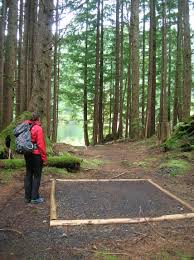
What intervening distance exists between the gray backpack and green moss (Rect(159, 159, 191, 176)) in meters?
4.58

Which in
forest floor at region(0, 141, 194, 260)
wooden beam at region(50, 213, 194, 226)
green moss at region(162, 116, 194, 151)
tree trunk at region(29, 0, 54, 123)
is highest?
tree trunk at region(29, 0, 54, 123)

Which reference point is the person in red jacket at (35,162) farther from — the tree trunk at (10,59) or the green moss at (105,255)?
the tree trunk at (10,59)

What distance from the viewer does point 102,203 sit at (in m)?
6.68

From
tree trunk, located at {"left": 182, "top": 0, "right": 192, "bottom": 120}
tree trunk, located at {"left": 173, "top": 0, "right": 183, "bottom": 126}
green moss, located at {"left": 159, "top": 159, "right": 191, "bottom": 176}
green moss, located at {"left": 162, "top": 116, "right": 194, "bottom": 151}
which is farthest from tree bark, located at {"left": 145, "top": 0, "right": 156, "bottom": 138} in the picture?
green moss, located at {"left": 159, "top": 159, "right": 191, "bottom": 176}

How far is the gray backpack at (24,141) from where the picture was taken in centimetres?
640

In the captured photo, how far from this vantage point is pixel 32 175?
6754mm

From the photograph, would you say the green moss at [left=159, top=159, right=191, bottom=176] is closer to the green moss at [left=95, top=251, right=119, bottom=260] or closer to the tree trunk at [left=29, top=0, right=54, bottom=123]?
the tree trunk at [left=29, top=0, right=54, bottom=123]

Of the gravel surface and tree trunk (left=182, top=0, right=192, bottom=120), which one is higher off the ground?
tree trunk (left=182, top=0, right=192, bottom=120)

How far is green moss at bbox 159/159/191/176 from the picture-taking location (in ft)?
31.4

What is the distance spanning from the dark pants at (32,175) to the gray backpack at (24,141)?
0.64 ft

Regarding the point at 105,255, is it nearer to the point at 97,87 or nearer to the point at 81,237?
the point at 81,237

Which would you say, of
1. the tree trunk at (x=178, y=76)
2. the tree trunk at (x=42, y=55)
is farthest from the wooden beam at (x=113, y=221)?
the tree trunk at (x=178, y=76)

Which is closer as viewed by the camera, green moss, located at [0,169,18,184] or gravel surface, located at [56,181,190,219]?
gravel surface, located at [56,181,190,219]

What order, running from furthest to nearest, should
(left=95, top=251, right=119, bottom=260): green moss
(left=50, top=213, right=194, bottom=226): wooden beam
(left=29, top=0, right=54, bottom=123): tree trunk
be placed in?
(left=29, top=0, right=54, bottom=123): tree trunk → (left=50, top=213, right=194, bottom=226): wooden beam → (left=95, top=251, right=119, bottom=260): green moss
